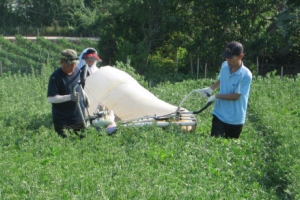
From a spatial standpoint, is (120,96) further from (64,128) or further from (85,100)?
(64,128)

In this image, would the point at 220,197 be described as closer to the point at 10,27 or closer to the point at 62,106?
the point at 62,106

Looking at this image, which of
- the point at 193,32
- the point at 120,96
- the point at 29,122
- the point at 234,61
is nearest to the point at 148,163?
the point at 234,61

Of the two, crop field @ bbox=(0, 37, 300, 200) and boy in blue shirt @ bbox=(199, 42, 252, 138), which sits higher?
boy in blue shirt @ bbox=(199, 42, 252, 138)

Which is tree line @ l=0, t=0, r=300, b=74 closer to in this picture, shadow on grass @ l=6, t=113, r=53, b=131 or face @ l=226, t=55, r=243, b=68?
shadow on grass @ l=6, t=113, r=53, b=131

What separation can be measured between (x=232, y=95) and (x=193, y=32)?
16112 millimetres

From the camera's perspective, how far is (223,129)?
814cm

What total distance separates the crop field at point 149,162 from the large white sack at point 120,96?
2.59 ft

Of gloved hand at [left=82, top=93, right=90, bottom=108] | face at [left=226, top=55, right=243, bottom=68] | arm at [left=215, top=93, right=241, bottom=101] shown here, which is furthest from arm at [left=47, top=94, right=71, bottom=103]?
face at [left=226, top=55, right=243, bottom=68]

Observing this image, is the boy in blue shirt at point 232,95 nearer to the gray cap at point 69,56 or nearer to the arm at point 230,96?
the arm at point 230,96

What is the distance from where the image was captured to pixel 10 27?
5194 centimetres

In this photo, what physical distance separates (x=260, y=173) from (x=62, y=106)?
2.97 m

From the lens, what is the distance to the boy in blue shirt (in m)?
7.77

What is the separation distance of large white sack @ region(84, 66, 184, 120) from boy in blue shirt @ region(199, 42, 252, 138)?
118 centimetres

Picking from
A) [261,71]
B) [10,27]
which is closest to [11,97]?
[261,71]
